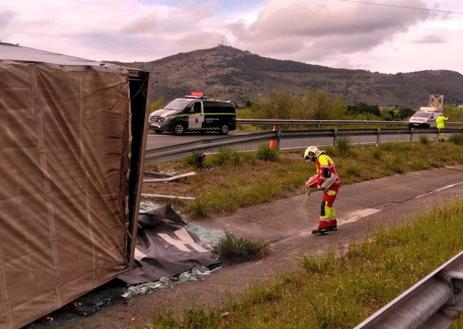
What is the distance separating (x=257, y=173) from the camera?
13594 millimetres

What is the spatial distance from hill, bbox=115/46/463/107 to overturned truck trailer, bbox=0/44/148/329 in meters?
87.8

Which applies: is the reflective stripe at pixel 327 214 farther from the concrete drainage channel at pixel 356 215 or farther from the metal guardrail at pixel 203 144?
the metal guardrail at pixel 203 144

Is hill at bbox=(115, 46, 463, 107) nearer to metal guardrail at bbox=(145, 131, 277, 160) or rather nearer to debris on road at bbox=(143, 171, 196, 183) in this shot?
metal guardrail at bbox=(145, 131, 277, 160)

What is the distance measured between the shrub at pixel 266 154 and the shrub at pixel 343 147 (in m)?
3.60

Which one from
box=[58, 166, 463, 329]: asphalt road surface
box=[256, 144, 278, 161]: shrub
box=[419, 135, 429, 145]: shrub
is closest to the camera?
box=[58, 166, 463, 329]: asphalt road surface

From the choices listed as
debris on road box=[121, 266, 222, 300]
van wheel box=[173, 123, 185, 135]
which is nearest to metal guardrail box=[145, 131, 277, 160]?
debris on road box=[121, 266, 222, 300]

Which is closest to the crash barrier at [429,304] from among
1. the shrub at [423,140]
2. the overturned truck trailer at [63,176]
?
the overturned truck trailer at [63,176]

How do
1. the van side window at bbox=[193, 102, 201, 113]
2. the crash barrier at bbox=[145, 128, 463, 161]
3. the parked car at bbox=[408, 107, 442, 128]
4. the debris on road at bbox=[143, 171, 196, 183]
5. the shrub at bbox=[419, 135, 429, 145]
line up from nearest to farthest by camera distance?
the debris on road at bbox=[143, 171, 196, 183]
the crash barrier at bbox=[145, 128, 463, 161]
the shrub at bbox=[419, 135, 429, 145]
the van side window at bbox=[193, 102, 201, 113]
the parked car at bbox=[408, 107, 442, 128]

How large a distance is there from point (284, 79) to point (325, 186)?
105 meters

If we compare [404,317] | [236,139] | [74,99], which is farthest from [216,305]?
[236,139]

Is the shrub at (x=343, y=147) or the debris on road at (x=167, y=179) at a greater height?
the shrub at (x=343, y=147)

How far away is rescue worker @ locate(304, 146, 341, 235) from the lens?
32.6 feet

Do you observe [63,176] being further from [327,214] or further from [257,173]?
[257,173]

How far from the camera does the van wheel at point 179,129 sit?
24.0 metres
